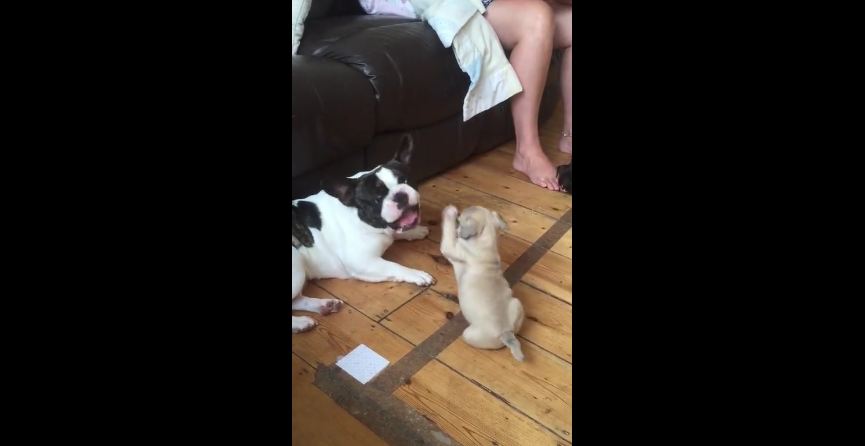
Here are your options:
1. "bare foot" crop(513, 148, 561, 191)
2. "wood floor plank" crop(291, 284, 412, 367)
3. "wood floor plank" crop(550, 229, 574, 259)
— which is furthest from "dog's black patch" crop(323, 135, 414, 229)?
"bare foot" crop(513, 148, 561, 191)

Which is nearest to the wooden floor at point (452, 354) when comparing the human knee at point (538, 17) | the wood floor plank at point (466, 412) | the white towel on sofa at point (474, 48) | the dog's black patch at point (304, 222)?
the wood floor plank at point (466, 412)

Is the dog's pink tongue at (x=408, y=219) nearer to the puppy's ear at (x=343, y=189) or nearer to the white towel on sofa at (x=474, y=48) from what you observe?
the puppy's ear at (x=343, y=189)

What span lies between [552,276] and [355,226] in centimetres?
48

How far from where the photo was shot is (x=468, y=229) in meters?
1.21

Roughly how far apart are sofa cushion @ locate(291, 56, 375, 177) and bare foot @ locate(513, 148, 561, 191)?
1.99 ft

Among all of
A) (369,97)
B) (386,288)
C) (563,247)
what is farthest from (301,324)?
(563,247)

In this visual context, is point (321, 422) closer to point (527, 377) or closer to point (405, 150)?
point (527, 377)

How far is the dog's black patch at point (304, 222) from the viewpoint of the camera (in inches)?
52.2
